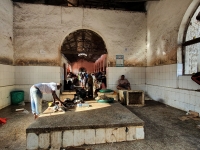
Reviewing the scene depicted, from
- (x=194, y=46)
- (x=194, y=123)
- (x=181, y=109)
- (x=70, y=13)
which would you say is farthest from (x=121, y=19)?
(x=194, y=123)

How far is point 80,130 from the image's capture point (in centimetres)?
230

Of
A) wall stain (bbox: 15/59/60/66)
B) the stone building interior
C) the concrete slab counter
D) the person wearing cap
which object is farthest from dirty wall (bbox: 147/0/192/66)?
wall stain (bbox: 15/59/60/66)

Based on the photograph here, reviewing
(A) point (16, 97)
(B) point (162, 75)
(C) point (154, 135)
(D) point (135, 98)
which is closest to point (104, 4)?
(B) point (162, 75)

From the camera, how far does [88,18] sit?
6.36 meters

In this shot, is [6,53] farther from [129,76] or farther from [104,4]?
[129,76]

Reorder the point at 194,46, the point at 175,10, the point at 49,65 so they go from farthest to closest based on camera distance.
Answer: the point at 49,65, the point at 175,10, the point at 194,46

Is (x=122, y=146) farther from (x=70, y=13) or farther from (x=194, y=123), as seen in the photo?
(x=70, y=13)

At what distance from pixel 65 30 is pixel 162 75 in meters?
4.54

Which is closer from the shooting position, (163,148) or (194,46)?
(163,148)

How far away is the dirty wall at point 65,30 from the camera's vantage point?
5.92 metres

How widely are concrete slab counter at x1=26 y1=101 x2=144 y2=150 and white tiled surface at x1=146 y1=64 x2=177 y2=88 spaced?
3.07m

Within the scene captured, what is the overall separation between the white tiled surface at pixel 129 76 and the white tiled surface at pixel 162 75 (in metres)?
0.32

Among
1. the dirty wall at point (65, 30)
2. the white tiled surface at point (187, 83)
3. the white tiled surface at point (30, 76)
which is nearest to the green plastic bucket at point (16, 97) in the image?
the white tiled surface at point (30, 76)

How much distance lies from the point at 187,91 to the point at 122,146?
3.08 meters
